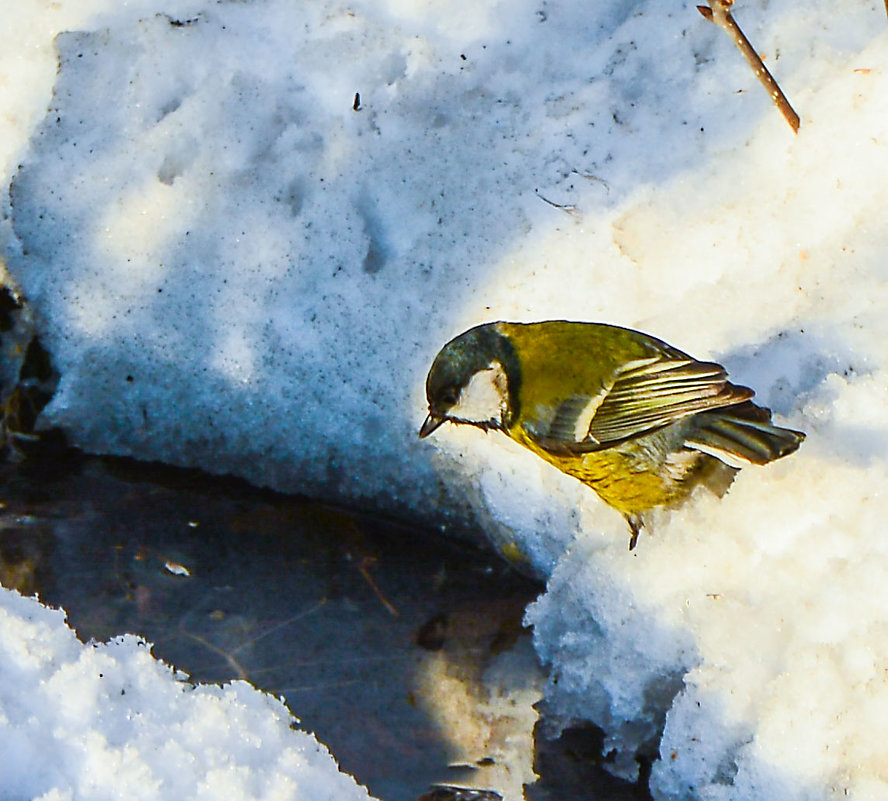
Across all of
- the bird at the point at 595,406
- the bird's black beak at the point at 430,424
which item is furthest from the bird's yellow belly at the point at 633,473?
the bird's black beak at the point at 430,424

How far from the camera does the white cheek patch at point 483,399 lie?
326 centimetres

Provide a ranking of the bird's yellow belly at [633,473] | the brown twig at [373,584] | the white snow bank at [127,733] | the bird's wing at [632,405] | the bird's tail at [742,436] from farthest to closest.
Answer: the brown twig at [373,584]
the bird's yellow belly at [633,473]
the bird's wing at [632,405]
the bird's tail at [742,436]
the white snow bank at [127,733]

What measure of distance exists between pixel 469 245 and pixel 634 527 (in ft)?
3.37

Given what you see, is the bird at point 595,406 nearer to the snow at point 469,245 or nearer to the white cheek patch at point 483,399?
the white cheek patch at point 483,399

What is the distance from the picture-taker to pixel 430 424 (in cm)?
335

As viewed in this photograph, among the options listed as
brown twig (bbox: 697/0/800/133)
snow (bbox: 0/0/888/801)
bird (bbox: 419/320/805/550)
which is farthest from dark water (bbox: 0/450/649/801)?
brown twig (bbox: 697/0/800/133)

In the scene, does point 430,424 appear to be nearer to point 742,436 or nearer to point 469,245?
point 469,245

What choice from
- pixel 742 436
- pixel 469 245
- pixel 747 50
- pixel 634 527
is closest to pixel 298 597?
pixel 634 527

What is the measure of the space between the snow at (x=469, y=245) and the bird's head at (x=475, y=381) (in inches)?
12.6

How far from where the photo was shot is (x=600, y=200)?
3.61m

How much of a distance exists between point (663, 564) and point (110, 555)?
69.1 inches

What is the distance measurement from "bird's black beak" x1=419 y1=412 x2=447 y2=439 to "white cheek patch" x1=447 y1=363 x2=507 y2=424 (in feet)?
0.14

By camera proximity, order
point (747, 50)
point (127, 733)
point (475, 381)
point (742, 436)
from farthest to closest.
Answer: point (475, 381) → point (747, 50) → point (742, 436) → point (127, 733)

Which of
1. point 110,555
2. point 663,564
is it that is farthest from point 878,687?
point 110,555
